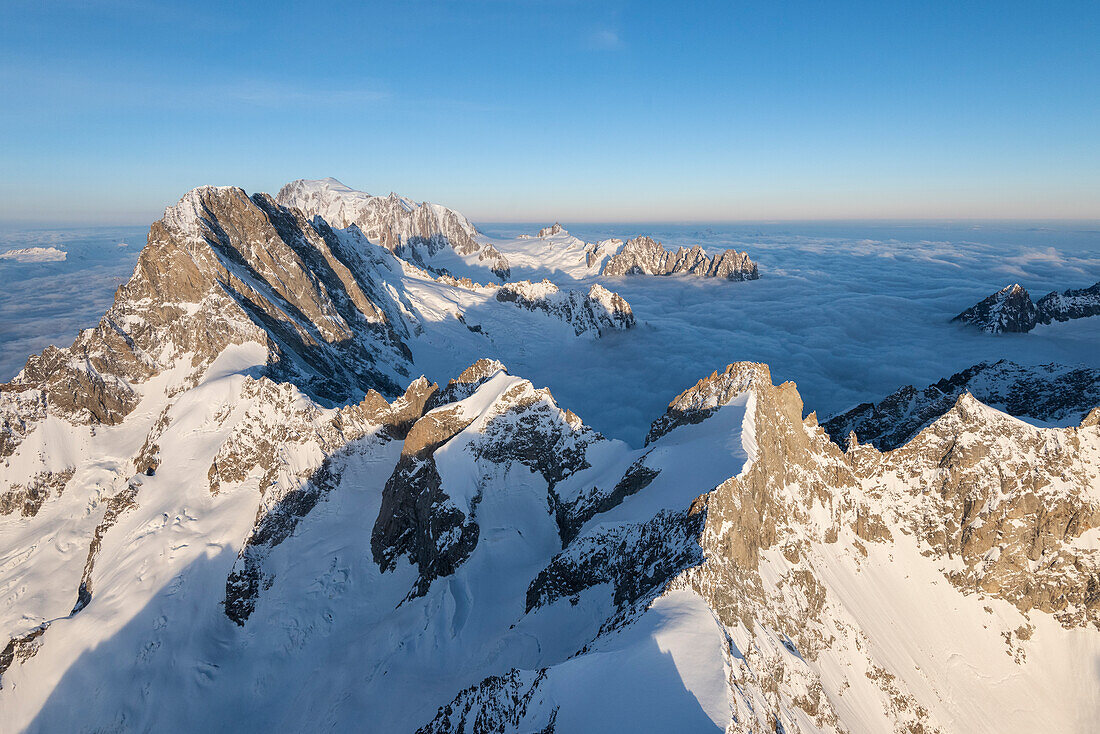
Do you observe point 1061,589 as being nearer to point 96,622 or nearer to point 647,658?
point 647,658

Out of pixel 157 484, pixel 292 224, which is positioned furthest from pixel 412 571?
pixel 292 224

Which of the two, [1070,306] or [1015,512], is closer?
[1015,512]

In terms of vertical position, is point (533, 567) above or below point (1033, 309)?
below

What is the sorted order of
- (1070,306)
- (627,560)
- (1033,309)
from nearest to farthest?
1. (627,560)
2. (1070,306)
3. (1033,309)

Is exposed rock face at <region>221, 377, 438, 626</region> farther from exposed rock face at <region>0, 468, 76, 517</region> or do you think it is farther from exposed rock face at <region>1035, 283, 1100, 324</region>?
exposed rock face at <region>1035, 283, 1100, 324</region>

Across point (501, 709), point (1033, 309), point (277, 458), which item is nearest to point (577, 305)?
point (277, 458)

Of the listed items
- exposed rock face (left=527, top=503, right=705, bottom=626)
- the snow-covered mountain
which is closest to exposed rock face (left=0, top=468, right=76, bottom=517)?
the snow-covered mountain

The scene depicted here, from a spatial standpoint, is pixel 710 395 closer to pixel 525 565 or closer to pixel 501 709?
pixel 525 565

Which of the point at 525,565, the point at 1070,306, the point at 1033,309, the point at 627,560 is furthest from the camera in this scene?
the point at 1033,309
